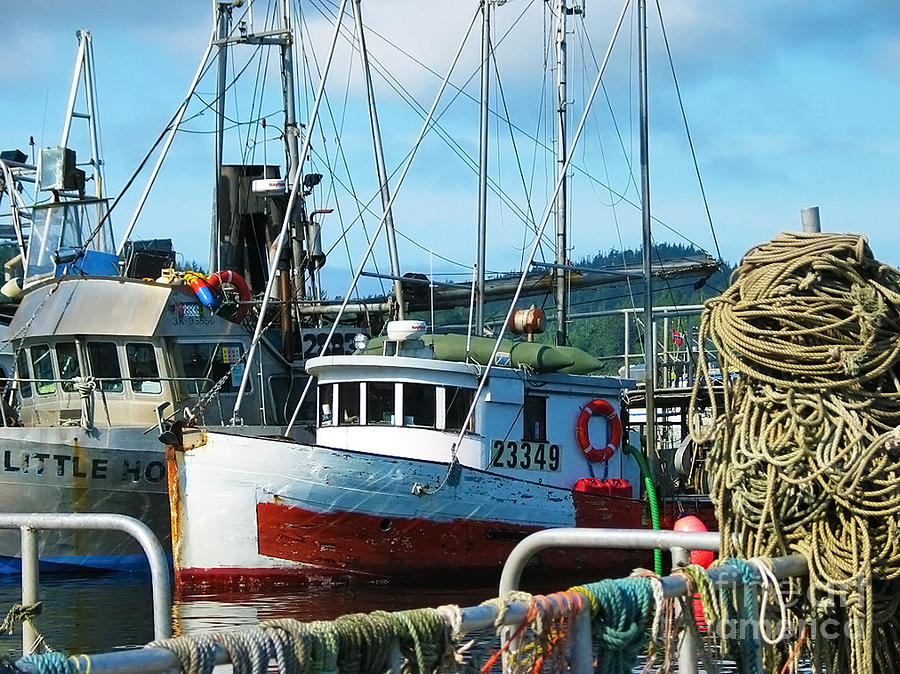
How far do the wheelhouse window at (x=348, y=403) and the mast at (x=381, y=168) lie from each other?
2.53 metres

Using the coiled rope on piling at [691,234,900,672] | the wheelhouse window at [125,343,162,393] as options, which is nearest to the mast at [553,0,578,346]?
the wheelhouse window at [125,343,162,393]

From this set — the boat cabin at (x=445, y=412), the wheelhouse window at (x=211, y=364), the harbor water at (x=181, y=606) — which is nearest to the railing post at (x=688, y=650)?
the harbor water at (x=181, y=606)

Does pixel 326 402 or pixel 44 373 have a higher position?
pixel 44 373

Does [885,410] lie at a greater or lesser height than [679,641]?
greater

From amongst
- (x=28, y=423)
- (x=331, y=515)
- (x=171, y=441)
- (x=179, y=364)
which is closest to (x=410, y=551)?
(x=331, y=515)

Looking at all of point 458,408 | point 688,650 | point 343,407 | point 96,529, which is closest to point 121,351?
point 343,407

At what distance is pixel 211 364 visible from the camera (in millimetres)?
21234

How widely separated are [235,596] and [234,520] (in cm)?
96

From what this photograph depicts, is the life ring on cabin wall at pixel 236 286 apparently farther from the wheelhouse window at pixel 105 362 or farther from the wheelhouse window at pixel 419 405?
the wheelhouse window at pixel 419 405

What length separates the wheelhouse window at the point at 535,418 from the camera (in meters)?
18.5

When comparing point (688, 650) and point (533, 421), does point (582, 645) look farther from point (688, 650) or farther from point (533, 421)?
point (533, 421)

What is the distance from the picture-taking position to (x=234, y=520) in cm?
1641

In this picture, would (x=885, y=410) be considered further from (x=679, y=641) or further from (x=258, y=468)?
(x=258, y=468)

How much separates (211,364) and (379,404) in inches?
179
